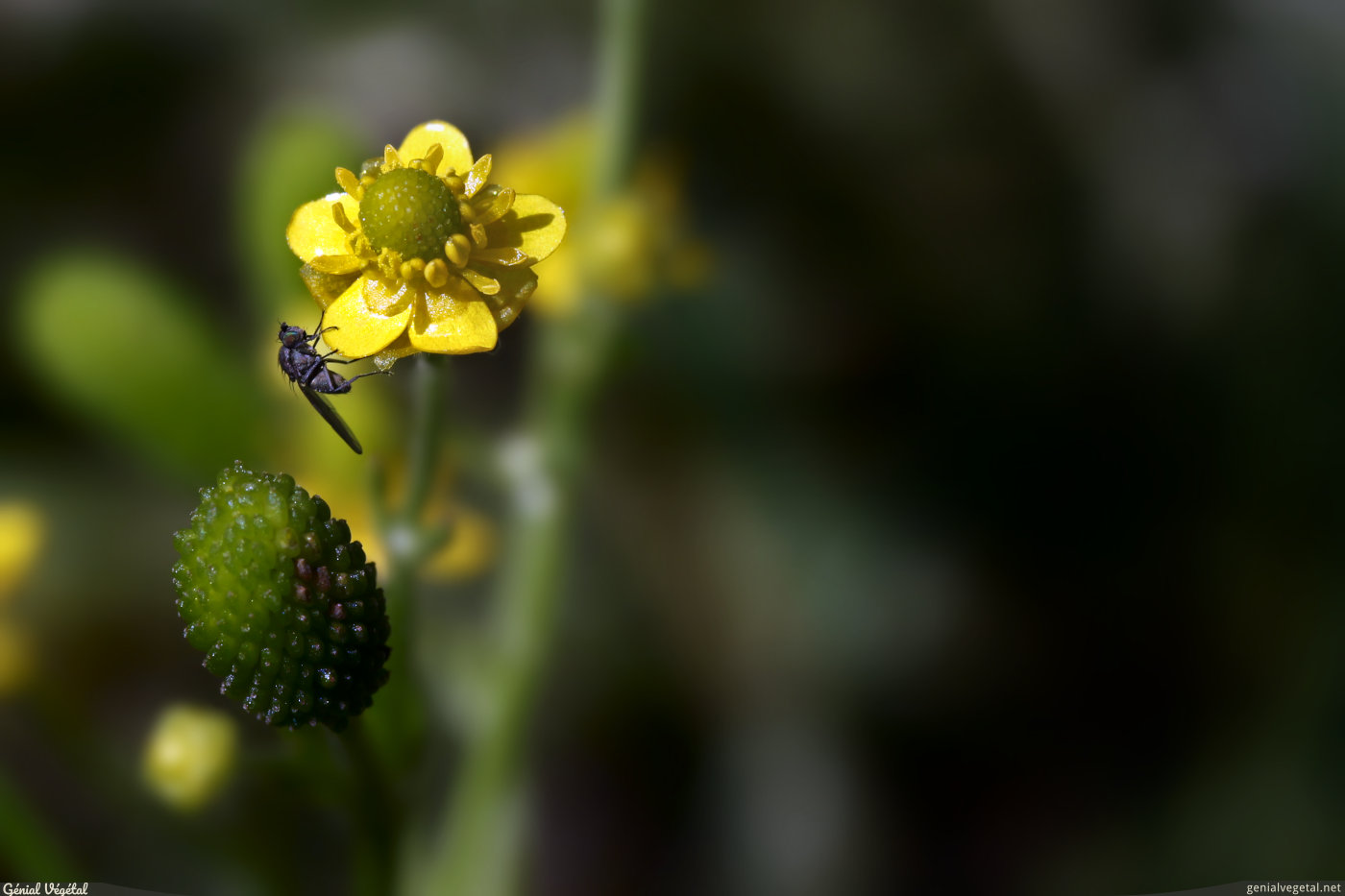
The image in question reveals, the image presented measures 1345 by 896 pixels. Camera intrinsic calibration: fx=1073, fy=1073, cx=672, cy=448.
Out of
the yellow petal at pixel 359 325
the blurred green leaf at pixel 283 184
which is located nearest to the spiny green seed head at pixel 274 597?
the yellow petal at pixel 359 325

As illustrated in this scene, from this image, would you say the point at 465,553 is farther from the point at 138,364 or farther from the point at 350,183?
the point at 350,183

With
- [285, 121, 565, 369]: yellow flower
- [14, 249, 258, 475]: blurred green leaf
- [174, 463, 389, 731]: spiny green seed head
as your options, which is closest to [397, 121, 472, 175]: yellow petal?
[285, 121, 565, 369]: yellow flower

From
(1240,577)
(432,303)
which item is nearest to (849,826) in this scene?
(1240,577)

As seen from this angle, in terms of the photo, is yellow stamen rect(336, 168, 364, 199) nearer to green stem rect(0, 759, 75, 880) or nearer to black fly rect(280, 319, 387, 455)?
black fly rect(280, 319, 387, 455)

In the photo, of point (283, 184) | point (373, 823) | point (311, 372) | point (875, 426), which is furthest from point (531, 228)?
point (875, 426)

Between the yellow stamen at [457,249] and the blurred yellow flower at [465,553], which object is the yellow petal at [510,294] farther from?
the blurred yellow flower at [465,553]
